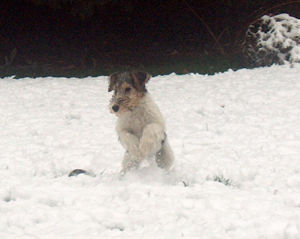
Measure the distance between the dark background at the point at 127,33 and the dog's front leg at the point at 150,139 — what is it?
759 cm

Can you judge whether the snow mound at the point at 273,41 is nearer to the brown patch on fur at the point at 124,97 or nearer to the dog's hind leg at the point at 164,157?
the dog's hind leg at the point at 164,157

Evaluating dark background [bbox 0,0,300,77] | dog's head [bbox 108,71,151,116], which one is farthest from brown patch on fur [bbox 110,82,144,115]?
dark background [bbox 0,0,300,77]

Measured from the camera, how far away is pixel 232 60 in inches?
466

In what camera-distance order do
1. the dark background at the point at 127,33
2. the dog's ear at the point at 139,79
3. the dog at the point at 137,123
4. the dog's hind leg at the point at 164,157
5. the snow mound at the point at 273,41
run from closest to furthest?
the dog at the point at 137,123
the dog's ear at the point at 139,79
the dog's hind leg at the point at 164,157
the snow mound at the point at 273,41
the dark background at the point at 127,33

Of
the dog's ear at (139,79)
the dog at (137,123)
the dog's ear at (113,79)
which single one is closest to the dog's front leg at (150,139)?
the dog at (137,123)

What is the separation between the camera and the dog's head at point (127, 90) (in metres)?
4.62

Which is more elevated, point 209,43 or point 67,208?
point 209,43

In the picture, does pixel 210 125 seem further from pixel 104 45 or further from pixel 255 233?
pixel 104 45

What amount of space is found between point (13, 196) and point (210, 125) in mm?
3513

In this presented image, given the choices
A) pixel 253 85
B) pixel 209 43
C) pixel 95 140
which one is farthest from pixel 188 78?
pixel 95 140

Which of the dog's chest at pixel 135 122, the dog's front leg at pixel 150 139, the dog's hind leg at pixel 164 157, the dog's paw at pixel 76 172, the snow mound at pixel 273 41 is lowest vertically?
the dog's paw at pixel 76 172

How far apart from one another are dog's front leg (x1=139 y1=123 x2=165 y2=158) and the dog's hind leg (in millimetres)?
146

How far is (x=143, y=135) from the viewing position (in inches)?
183

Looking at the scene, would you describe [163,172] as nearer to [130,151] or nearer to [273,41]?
[130,151]
